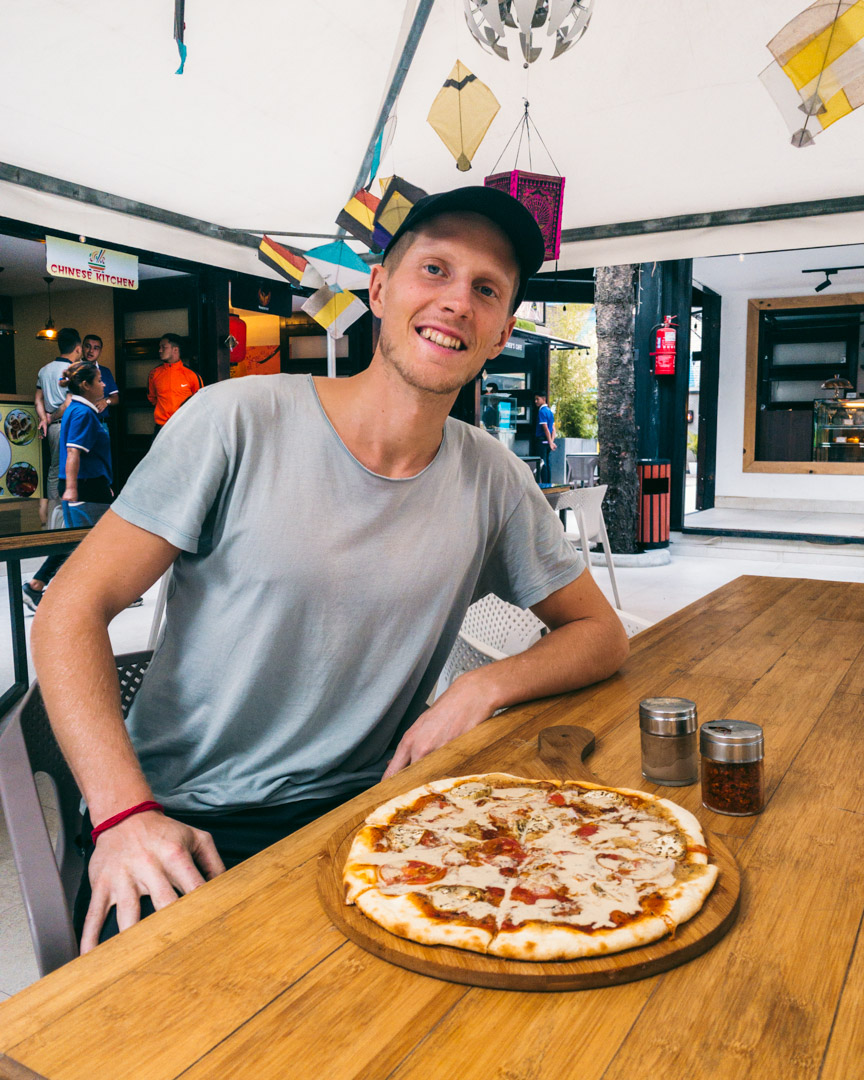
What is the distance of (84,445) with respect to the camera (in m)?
5.26

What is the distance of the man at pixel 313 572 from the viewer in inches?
50.1

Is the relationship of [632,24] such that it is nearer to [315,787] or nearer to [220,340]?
[315,787]

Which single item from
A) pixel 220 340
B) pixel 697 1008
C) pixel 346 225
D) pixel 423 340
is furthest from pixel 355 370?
pixel 697 1008

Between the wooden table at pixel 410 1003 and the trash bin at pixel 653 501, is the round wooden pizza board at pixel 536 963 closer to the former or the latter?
the wooden table at pixel 410 1003

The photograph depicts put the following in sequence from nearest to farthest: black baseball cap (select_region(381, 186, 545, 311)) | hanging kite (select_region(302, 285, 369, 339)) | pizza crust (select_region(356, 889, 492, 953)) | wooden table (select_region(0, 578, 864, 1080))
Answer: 1. wooden table (select_region(0, 578, 864, 1080))
2. pizza crust (select_region(356, 889, 492, 953))
3. black baseball cap (select_region(381, 186, 545, 311))
4. hanging kite (select_region(302, 285, 369, 339))

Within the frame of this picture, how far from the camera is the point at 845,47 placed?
88.9 inches

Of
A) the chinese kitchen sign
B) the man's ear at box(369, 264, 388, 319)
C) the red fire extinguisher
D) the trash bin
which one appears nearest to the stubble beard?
the man's ear at box(369, 264, 388, 319)

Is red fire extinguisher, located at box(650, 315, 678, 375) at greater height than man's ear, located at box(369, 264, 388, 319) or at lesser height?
greater

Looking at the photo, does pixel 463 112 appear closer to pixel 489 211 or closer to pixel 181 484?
pixel 489 211

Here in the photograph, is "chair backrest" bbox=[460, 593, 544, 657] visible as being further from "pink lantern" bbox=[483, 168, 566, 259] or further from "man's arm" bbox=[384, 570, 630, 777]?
"pink lantern" bbox=[483, 168, 566, 259]

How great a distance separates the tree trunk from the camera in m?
8.09

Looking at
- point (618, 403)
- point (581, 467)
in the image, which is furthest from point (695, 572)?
point (581, 467)

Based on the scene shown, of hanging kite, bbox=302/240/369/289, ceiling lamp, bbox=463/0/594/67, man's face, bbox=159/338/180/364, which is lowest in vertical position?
man's face, bbox=159/338/180/364

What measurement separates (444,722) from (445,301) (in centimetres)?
72
